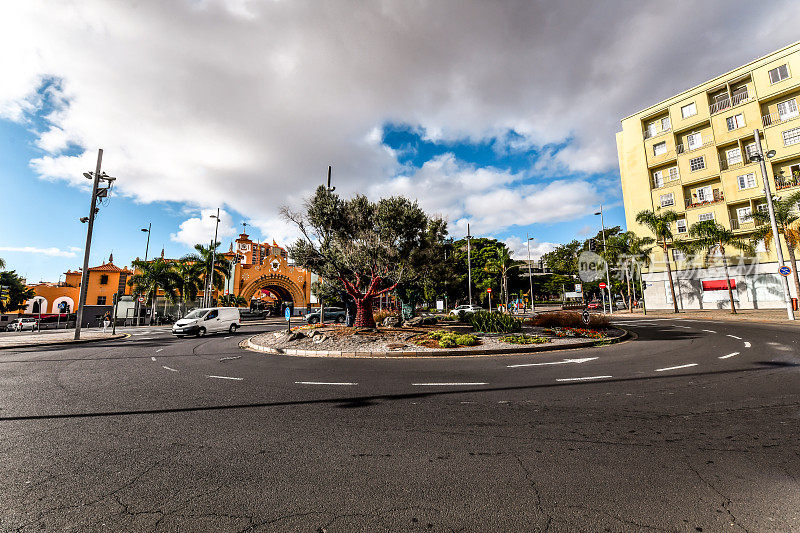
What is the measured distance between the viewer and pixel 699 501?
8.92 feet

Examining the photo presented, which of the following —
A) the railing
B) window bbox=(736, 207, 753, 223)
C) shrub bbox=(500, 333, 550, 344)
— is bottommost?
shrub bbox=(500, 333, 550, 344)

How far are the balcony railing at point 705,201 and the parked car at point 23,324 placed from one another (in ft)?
216

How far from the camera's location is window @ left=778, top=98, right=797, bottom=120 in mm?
30391

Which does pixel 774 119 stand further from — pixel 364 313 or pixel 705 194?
pixel 364 313

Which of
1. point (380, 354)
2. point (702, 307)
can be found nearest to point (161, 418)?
point (380, 354)

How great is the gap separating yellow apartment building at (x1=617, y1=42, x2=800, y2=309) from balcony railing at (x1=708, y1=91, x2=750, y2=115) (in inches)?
3.1

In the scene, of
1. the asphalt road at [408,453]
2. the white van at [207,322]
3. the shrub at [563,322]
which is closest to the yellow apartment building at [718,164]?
the shrub at [563,322]

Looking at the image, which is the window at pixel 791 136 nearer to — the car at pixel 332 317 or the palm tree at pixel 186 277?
the car at pixel 332 317

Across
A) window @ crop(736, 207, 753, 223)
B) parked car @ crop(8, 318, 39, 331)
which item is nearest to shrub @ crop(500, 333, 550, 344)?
window @ crop(736, 207, 753, 223)

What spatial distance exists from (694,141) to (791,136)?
7.02m

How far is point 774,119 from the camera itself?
31.3m

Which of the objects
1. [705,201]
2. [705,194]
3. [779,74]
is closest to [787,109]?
[779,74]

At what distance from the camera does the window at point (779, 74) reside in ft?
Result: 101

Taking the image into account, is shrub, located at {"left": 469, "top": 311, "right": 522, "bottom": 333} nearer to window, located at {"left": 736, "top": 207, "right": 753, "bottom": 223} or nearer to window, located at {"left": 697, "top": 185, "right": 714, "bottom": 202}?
window, located at {"left": 736, "top": 207, "right": 753, "bottom": 223}
